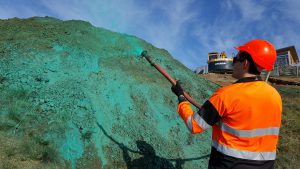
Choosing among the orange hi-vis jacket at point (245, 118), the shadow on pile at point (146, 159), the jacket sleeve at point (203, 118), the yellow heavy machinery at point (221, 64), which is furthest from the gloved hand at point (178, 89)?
the yellow heavy machinery at point (221, 64)

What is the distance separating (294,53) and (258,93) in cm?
3786

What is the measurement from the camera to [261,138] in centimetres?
302

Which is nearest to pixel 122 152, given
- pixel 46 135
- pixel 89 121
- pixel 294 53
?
pixel 89 121

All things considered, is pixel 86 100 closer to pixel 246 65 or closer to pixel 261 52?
pixel 246 65

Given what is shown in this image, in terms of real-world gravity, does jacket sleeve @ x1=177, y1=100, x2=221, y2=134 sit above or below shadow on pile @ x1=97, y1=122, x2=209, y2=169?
above

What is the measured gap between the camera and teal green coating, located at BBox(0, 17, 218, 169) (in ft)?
19.0

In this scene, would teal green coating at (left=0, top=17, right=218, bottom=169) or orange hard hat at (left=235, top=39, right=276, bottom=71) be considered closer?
orange hard hat at (left=235, top=39, right=276, bottom=71)

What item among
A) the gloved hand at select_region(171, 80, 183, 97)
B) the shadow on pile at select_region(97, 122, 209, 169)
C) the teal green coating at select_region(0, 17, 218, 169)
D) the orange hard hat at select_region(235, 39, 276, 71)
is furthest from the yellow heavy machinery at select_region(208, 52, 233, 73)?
the orange hard hat at select_region(235, 39, 276, 71)

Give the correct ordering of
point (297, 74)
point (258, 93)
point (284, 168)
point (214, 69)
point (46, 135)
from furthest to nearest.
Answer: point (297, 74) → point (214, 69) → point (284, 168) → point (46, 135) → point (258, 93)

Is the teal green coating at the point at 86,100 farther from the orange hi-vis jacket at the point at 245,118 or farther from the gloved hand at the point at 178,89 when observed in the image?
the orange hi-vis jacket at the point at 245,118

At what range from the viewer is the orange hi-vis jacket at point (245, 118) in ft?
9.68

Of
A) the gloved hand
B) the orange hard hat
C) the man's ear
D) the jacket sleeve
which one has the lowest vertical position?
the jacket sleeve

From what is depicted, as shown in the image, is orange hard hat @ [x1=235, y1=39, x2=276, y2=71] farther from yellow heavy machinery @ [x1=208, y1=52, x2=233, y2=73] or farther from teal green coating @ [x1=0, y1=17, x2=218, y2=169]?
yellow heavy machinery @ [x1=208, y1=52, x2=233, y2=73]

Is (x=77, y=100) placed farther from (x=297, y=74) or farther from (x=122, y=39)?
(x=297, y=74)
